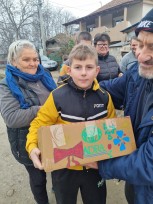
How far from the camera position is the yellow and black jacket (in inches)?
59.7

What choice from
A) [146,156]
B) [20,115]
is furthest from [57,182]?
[146,156]

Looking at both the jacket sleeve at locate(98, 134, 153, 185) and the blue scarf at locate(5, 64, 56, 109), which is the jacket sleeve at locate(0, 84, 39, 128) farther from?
the jacket sleeve at locate(98, 134, 153, 185)

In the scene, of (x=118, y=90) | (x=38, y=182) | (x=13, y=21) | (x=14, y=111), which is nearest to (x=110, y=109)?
(x=118, y=90)

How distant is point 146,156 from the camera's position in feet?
3.72

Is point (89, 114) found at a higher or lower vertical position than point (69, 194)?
higher

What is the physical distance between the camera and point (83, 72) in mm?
1507

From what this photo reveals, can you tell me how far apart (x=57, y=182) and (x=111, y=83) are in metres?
1.01

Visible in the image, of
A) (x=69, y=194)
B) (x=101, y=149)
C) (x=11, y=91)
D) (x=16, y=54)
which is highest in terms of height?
(x=16, y=54)

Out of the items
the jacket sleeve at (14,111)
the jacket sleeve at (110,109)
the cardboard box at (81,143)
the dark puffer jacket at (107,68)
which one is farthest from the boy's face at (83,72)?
the dark puffer jacket at (107,68)

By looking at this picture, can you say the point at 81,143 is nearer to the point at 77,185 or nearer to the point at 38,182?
the point at 77,185

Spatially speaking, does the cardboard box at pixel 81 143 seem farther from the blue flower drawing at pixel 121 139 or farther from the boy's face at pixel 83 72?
the boy's face at pixel 83 72

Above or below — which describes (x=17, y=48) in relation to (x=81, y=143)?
above

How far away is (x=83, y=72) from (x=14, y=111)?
0.73m

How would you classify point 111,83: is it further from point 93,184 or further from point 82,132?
point 93,184
